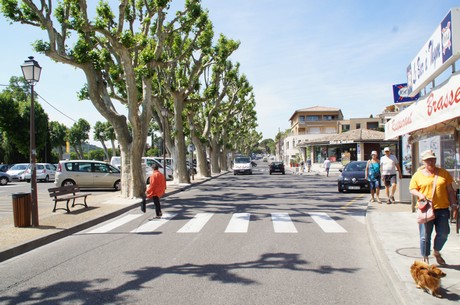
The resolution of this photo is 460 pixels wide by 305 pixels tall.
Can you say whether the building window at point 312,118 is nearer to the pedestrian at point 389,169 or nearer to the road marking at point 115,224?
the pedestrian at point 389,169

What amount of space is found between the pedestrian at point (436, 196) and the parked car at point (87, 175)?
1805 cm

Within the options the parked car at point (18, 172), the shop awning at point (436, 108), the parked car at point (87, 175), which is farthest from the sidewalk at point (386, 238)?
the parked car at point (18, 172)

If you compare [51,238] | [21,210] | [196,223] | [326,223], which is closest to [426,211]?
[326,223]

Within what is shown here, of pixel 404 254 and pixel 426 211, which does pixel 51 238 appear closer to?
pixel 404 254

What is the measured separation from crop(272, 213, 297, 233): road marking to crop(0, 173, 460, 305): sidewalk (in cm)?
174

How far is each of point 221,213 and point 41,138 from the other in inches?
1616

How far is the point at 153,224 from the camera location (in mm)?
10547

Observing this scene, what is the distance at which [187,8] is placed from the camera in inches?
767

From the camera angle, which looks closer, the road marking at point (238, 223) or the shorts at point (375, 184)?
the road marking at point (238, 223)

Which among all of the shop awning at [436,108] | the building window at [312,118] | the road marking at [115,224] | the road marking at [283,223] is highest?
the building window at [312,118]

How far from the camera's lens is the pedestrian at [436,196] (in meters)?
5.45

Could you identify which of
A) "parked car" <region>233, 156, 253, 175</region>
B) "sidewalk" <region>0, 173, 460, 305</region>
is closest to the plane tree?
"sidewalk" <region>0, 173, 460, 305</region>

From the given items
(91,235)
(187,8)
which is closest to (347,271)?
(91,235)

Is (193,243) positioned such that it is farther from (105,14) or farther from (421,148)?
(105,14)
